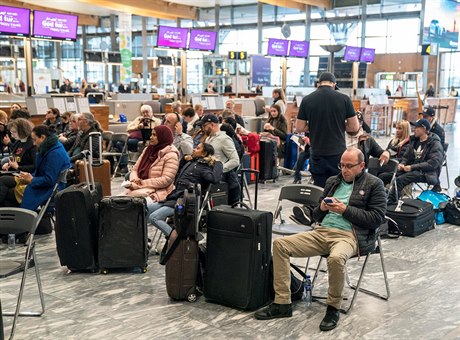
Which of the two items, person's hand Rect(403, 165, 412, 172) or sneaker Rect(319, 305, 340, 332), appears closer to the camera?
sneaker Rect(319, 305, 340, 332)

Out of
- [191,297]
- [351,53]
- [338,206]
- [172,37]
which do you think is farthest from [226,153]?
[351,53]

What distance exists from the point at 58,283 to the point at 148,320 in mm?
1120

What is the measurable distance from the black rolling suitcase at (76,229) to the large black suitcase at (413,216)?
10.7 feet

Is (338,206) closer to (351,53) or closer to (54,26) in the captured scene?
(54,26)

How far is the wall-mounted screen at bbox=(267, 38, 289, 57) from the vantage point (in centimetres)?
1802

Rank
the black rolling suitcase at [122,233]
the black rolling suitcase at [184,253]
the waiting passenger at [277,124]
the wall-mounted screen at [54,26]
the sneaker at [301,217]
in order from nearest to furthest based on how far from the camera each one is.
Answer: the black rolling suitcase at [184,253], the black rolling suitcase at [122,233], the sneaker at [301,217], the waiting passenger at [277,124], the wall-mounted screen at [54,26]

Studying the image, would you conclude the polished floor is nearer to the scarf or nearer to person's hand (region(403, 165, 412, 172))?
the scarf

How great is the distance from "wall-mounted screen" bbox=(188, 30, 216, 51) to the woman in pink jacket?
33.6 feet

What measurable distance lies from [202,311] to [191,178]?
1.46 meters

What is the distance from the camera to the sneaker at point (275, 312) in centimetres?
375

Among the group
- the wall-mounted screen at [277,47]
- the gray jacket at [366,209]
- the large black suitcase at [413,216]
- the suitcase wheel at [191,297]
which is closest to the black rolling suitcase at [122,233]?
the suitcase wheel at [191,297]

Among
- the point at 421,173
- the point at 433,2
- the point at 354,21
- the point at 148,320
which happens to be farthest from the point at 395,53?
the point at 148,320

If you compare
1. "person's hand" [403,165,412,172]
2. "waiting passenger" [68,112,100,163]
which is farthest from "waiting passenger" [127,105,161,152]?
"person's hand" [403,165,412,172]

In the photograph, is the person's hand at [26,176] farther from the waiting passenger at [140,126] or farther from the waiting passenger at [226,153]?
the waiting passenger at [140,126]
